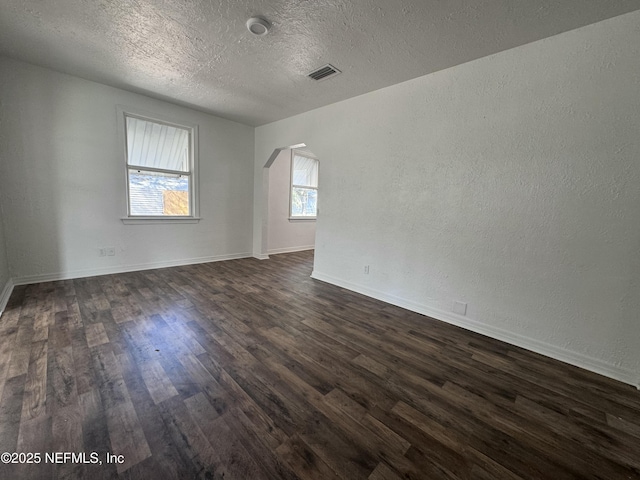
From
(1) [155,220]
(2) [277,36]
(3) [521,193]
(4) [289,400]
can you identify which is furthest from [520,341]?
(1) [155,220]

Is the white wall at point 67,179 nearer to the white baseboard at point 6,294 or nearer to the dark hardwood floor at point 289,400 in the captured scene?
the white baseboard at point 6,294

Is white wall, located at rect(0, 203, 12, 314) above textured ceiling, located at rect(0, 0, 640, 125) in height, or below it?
below

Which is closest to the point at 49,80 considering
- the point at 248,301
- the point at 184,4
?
the point at 184,4

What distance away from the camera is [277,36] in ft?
7.53

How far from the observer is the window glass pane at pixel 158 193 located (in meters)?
4.06

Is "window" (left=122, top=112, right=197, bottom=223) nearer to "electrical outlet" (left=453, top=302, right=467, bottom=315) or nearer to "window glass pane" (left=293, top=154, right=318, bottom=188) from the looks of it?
"window glass pane" (left=293, top=154, right=318, bottom=188)

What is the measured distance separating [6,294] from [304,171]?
17.6 ft

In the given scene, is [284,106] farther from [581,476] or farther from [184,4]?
[581,476]

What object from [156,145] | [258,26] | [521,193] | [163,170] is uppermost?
[258,26]

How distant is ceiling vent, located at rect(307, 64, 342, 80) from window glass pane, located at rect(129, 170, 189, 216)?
2.90m

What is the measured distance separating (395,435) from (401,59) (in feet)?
10.2

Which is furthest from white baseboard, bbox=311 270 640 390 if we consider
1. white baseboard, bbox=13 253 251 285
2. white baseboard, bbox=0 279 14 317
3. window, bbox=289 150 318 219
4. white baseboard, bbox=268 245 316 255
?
white baseboard, bbox=0 279 14 317

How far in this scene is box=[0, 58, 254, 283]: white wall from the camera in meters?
3.11

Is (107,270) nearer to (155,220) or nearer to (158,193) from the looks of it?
(155,220)
